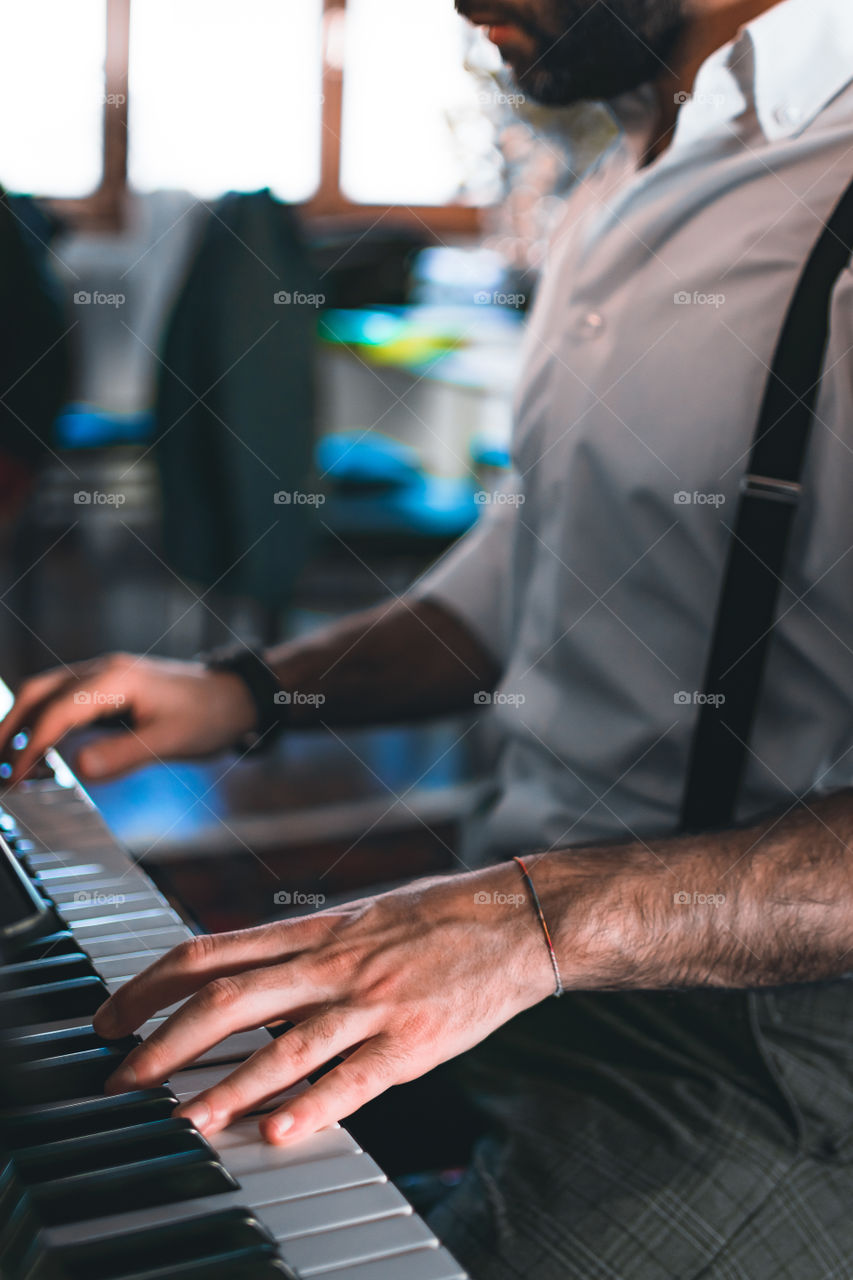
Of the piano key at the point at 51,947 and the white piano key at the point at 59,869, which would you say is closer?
the piano key at the point at 51,947

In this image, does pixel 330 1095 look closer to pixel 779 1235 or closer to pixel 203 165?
pixel 779 1235

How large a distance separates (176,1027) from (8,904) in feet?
0.56

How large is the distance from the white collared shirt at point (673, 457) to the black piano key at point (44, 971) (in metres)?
0.48

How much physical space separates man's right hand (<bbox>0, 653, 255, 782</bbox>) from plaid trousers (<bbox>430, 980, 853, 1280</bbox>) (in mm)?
366

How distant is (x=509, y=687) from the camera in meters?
1.23

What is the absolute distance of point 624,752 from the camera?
3.60 ft

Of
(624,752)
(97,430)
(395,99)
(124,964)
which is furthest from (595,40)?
(395,99)

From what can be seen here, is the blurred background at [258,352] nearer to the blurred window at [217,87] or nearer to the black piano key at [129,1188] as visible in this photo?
the blurred window at [217,87]

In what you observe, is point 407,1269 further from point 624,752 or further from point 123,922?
point 624,752

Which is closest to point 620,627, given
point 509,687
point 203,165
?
point 509,687

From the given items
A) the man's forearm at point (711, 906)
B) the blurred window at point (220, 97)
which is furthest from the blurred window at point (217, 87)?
the man's forearm at point (711, 906)

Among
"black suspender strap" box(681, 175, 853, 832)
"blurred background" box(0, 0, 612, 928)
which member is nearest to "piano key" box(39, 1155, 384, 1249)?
"black suspender strap" box(681, 175, 853, 832)

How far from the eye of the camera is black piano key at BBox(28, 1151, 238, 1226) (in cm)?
47

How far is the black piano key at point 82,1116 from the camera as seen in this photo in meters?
0.51
